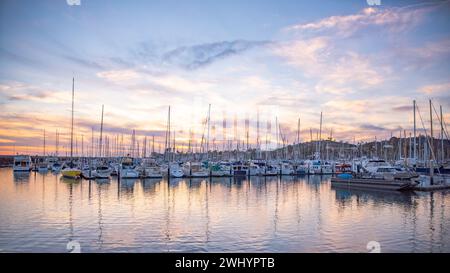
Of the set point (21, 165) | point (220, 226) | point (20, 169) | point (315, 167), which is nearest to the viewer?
point (220, 226)

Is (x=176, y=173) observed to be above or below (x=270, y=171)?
above

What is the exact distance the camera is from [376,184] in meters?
28.3

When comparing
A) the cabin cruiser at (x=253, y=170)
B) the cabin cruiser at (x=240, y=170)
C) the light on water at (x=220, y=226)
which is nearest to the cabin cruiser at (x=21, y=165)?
the cabin cruiser at (x=240, y=170)

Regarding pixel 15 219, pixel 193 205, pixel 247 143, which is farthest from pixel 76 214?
pixel 247 143

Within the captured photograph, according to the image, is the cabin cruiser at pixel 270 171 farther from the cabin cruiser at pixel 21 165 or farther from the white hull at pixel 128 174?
the cabin cruiser at pixel 21 165

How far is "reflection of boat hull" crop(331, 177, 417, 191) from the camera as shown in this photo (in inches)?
1053

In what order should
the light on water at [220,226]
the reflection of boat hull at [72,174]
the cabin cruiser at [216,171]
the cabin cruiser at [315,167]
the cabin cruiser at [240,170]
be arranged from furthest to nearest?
the cabin cruiser at [315,167]
the cabin cruiser at [240,170]
the cabin cruiser at [216,171]
the reflection of boat hull at [72,174]
the light on water at [220,226]

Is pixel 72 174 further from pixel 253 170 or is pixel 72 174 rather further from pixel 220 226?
pixel 220 226

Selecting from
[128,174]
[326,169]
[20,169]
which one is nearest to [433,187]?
[128,174]

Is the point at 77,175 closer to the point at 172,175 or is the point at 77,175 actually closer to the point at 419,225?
the point at 172,175

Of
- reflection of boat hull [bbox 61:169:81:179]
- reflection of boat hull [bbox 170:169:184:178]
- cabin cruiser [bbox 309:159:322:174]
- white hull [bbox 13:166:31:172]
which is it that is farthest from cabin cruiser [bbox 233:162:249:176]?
white hull [bbox 13:166:31:172]

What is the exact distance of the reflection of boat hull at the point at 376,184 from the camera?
26734mm

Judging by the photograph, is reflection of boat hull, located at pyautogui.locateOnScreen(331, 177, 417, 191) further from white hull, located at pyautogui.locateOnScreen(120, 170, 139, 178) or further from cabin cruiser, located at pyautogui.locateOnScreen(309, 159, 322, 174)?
cabin cruiser, located at pyautogui.locateOnScreen(309, 159, 322, 174)

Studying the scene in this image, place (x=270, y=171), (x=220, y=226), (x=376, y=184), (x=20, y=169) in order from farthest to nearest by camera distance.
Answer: (x=20, y=169)
(x=270, y=171)
(x=376, y=184)
(x=220, y=226)
